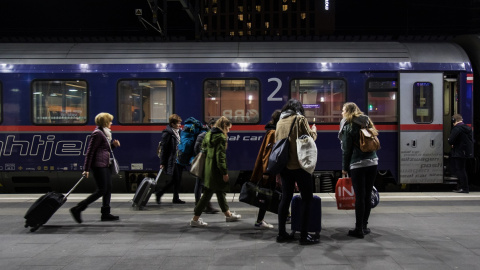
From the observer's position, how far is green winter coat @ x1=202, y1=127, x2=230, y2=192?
6.43 meters

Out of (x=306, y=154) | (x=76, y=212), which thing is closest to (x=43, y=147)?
(x=76, y=212)

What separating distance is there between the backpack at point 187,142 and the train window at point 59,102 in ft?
9.48

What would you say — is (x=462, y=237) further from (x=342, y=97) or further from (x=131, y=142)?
(x=131, y=142)

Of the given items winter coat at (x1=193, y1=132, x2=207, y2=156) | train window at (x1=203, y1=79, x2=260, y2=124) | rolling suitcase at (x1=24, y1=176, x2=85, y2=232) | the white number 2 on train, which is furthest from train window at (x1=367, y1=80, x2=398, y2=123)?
rolling suitcase at (x1=24, y1=176, x2=85, y2=232)

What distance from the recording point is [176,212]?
770cm

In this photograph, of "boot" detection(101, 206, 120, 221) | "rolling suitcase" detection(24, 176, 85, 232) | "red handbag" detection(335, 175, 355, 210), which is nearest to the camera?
"red handbag" detection(335, 175, 355, 210)

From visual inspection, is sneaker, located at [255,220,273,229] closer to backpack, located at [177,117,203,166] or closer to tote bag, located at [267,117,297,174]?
tote bag, located at [267,117,297,174]

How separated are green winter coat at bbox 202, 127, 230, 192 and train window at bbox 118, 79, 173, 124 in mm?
3543

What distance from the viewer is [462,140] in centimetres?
933

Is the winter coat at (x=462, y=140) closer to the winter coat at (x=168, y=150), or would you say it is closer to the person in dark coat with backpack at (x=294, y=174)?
the person in dark coat with backpack at (x=294, y=174)

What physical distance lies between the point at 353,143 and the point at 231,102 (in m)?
4.31

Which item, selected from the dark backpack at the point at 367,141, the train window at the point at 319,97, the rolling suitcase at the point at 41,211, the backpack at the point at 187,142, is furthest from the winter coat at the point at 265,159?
the train window at the point at 319,97

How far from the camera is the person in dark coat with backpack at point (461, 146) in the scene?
930 centimetres

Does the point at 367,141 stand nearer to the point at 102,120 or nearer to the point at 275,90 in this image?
the point at 102,120
